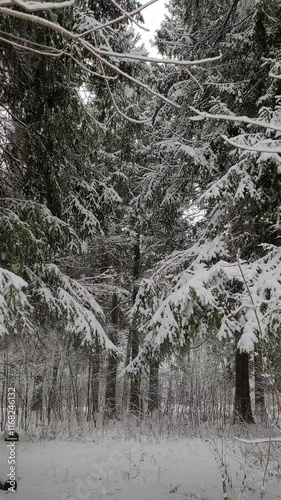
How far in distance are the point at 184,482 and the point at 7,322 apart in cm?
336

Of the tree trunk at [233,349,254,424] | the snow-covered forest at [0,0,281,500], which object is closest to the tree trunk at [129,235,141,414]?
the tree trunk at [233,349,254,424]

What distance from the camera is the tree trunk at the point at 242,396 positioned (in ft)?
30.7

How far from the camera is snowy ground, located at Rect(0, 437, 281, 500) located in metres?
4.68

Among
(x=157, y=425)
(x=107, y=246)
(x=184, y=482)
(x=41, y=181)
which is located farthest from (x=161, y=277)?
(x=107, y=246)

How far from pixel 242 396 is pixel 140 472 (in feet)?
16.9

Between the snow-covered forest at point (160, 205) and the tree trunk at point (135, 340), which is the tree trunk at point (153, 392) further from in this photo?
the snow-covered forest at point (160, 205)

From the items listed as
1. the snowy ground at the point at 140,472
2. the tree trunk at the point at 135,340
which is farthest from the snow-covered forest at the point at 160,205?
the tree trunk at the point at 135,340

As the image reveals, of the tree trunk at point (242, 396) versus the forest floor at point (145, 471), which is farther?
the tree trunk at point (242, 396)

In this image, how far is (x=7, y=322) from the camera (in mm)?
4492

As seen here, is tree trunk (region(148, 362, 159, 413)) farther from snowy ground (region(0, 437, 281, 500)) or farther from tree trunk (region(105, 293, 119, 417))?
snowy ground (region(0, 437, 281, 500))

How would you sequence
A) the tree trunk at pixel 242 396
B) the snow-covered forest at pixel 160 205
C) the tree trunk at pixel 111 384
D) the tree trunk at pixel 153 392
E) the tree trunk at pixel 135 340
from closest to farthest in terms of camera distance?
1. the snow-covered forest at pixel 160 205
2. the tree trunk at pixel 242 396
3. the tree trunk at pixel 135 340
4. the tree trunk at pixel 111 384
5. the tree trunk at pixel 153 392

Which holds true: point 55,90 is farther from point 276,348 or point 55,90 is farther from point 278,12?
point 276,348

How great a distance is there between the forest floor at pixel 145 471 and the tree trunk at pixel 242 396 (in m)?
2.17

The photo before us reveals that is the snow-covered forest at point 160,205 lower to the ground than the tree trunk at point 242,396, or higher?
higher
